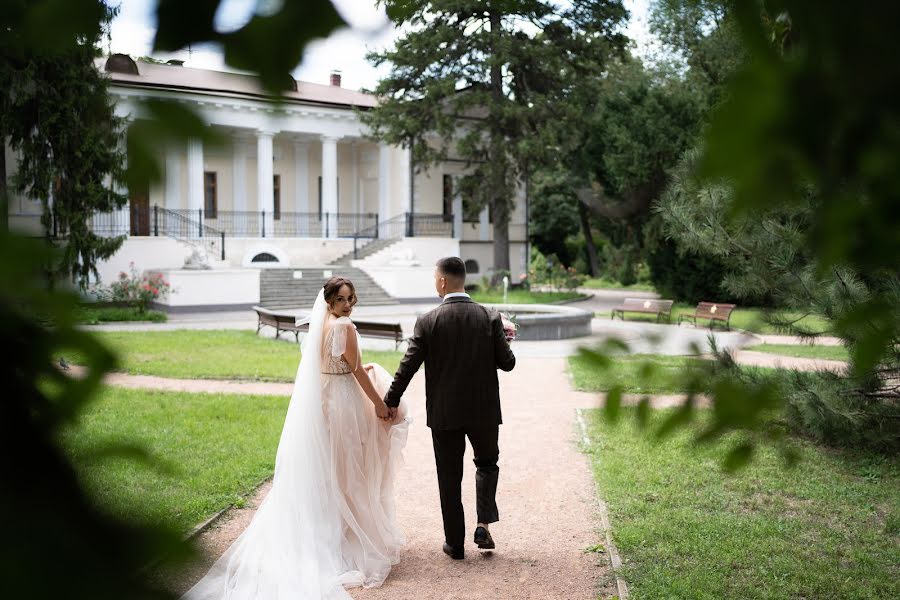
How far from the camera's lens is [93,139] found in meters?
1.07

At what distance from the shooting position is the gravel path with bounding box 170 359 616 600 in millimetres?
5289

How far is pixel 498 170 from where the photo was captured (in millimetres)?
30234

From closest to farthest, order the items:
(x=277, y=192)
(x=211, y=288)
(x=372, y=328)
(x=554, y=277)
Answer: (x=372, y=328)
(x=211, y=288)
(x=554, y=277)
(x=277, y=192)

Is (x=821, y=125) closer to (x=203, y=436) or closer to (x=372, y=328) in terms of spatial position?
(x=203, y=436)

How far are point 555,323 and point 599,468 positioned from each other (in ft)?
36.9

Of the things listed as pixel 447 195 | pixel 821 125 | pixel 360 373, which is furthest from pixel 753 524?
pixel 447 195

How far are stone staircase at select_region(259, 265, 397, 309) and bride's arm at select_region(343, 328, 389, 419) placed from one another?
20601mm

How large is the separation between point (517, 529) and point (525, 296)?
24.4m

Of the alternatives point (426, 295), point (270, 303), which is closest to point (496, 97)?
point (426, 295)

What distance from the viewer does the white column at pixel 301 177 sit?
36156 millimetres

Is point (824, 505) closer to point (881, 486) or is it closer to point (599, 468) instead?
point (881, 486)

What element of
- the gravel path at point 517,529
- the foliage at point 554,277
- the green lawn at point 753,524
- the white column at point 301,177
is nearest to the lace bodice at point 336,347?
the gravel path at point 517,529

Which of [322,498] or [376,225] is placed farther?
[376,225]

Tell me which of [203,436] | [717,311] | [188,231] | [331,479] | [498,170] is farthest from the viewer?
[498,170]
